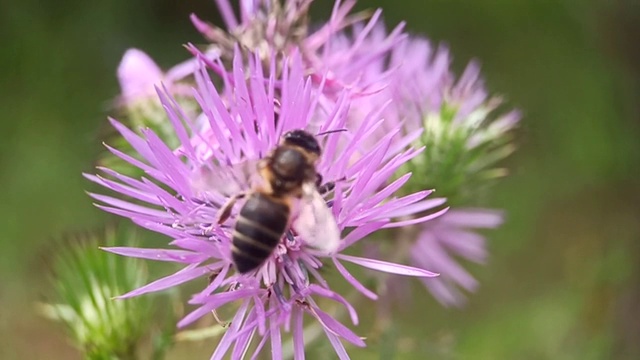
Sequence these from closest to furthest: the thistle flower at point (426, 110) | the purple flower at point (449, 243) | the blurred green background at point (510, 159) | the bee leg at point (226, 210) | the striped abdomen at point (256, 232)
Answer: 1. the striped abdomen at point (256, 232)
2. the bee leg at point (226, 210)
3. the thistle flower at point (426, 110)
4. the purple flower at point (449, 243)
5. the blurred green background at point (510, 159)

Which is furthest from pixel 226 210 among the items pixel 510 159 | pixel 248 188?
pixel 510 159

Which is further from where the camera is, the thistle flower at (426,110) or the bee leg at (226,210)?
the thistle flower at (426,110)

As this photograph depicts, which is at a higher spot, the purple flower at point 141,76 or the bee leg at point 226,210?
the purple flower at point 141,76

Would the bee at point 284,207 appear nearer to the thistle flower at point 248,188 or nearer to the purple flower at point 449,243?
the thistle flower at point 248,188

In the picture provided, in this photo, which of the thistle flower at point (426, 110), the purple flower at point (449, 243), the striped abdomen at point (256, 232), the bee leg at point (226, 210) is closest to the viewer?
the striped abdomen at point (256, 232)

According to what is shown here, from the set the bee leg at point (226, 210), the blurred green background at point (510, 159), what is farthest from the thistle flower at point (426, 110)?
the blurred green background at point (510, 159)

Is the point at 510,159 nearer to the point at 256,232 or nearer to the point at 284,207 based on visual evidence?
the point at 284,207

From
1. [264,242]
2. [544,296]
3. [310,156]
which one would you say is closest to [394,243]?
[310,156]
